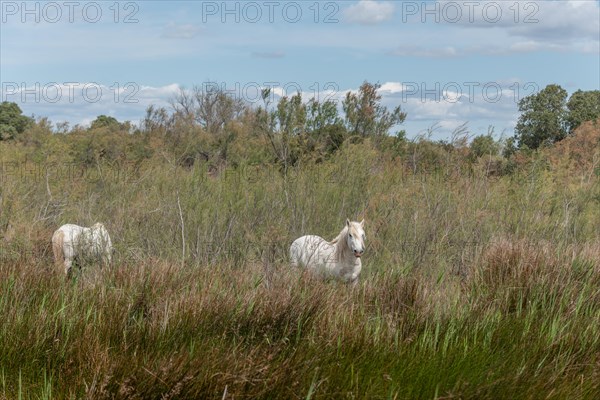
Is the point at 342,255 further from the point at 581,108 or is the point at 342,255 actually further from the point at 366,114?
the point at 581,108

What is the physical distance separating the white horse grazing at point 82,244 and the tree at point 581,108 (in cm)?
2562

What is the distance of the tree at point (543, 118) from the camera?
32688 mm

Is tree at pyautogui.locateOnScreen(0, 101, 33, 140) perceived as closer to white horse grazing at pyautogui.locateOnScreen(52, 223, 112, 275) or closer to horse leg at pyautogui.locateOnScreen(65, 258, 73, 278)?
white horse grazing at pyautogui.locateOnScreen(52, 223, 112, 275)

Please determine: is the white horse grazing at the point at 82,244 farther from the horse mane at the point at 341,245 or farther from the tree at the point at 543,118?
the tree at the point at 543,118

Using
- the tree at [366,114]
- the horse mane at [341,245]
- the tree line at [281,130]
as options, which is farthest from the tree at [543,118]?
the horse mane at [341,245]

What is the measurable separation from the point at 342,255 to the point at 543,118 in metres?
25.3

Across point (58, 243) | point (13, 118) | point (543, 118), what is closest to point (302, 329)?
point (58, 243)

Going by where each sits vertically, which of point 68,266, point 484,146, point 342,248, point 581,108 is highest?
point 581,108

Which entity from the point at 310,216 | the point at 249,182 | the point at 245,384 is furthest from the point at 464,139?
the point at 245,384

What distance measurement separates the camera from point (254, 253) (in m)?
10.6

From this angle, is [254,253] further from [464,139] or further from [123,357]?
[123,357]

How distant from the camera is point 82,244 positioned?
982 cm

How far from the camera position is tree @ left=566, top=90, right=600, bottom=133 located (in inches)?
1287

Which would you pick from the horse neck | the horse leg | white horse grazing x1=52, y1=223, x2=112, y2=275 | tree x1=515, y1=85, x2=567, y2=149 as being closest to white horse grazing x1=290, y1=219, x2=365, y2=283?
the horse neck
